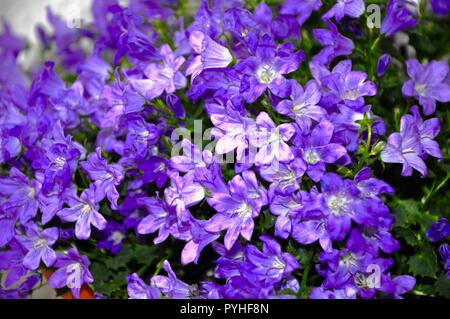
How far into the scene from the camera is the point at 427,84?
116 centimetres

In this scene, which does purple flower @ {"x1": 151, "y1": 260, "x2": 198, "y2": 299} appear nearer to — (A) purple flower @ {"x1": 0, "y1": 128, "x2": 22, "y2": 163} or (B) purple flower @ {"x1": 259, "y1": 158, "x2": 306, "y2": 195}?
(B) purple flower @ {"x1": 259, "y1": 158, "x2": 306, "y2": 195}

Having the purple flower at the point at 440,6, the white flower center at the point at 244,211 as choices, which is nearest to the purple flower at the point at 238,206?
the white flower center at the point at 244,211

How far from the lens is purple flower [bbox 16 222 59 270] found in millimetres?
1158

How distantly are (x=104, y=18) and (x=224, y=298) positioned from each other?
2.87ft

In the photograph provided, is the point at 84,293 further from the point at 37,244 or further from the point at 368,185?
the point at 368,185

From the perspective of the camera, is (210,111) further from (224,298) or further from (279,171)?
→ (224,298)

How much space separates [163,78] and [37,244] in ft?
1.25

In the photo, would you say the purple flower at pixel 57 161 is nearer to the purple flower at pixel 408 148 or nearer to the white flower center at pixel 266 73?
the white flower center at pixel 266 73

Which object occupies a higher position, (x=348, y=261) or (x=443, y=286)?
(x=348, y=261)

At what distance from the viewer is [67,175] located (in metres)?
1.10

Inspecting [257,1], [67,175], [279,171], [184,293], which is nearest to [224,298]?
[184,293]

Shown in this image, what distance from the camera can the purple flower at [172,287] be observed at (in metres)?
1.09

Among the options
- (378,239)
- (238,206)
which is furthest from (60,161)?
(378,239)

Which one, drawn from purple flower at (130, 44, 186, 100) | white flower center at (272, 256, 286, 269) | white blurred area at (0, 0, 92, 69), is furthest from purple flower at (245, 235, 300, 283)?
white blurred area at (0, 0, 92, 69)
